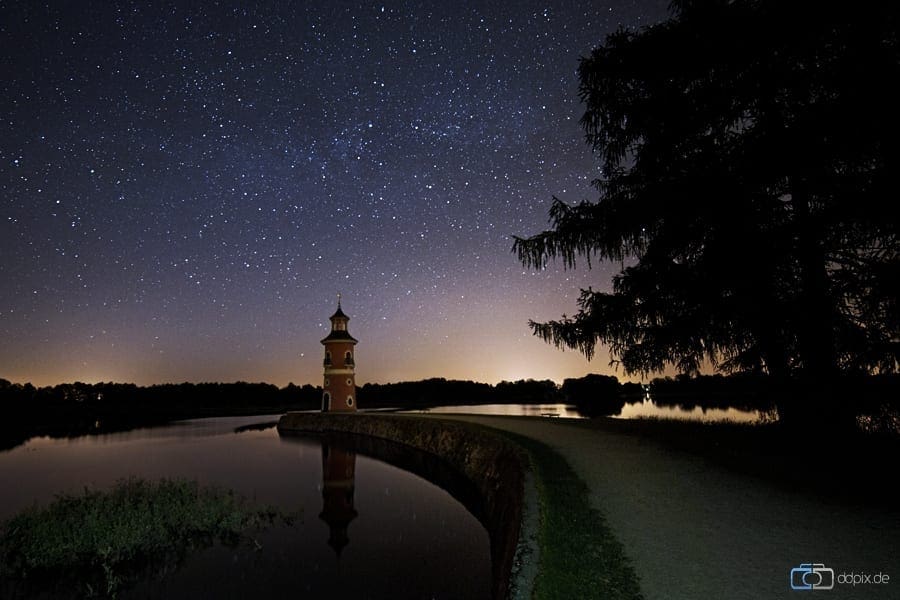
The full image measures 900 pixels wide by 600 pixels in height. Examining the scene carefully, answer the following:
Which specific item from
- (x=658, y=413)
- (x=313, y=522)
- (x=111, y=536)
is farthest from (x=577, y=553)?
(x=658, y=413)

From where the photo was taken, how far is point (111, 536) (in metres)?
12.4

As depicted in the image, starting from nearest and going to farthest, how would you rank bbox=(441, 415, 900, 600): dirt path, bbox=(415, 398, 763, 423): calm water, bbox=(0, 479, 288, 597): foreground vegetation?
bbox=(441, 415, 900, 600): dirt path, bbox=(0, 479, 288, 597): foreground vegetation, bbox=(415, 398, 763, 423): calm water

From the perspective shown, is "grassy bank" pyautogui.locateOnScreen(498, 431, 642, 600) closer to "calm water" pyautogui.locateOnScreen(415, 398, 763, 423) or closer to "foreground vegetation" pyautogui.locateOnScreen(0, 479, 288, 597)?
"foreground vegetation" pyautogui.locateOnScreen(0, 479, 288, 597)

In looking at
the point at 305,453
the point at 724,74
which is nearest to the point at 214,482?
the point at 305,453

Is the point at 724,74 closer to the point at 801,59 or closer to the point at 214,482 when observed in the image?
the point at 801,59

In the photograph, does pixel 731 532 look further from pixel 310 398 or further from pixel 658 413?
pixel 310 398

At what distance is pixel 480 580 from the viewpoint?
34.3 feet

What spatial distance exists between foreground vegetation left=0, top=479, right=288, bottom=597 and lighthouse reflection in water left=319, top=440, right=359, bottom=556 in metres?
1.94

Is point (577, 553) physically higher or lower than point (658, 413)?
higher

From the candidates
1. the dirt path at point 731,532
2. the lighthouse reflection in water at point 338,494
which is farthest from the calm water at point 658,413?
the dirt path at point 731,532

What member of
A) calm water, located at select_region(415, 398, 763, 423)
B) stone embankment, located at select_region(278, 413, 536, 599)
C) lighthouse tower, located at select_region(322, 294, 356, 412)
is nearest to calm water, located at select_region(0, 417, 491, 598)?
stone embankment, located at select_region(278, 413, 536, 599)

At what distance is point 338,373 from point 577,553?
4372 centimetres

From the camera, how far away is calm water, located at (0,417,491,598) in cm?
1055

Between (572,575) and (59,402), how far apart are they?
105827 mm
